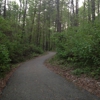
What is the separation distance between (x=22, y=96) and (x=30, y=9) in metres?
27.1

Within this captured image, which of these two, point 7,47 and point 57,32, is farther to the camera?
point 57,32

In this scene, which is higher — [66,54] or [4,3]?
[4,3]

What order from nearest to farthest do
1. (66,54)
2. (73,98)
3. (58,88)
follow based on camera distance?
(73,98), (58,88), (66,54)

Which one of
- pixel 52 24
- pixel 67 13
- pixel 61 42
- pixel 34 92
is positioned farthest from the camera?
pixel 52 24

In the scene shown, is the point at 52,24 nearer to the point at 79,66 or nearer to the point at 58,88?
the point at 79,66

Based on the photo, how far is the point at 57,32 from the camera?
15.8 meters

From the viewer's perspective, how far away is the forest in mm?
8215

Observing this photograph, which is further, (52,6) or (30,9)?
(30,9)

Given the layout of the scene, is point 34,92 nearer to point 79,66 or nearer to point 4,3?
point 79,66

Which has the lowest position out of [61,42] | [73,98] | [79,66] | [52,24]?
[73,98]

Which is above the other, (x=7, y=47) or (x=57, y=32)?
(x=57, y=32)

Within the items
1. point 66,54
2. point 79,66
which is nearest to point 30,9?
point 66,54

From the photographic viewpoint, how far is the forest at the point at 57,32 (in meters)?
8.21

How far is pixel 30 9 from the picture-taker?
29719mm
